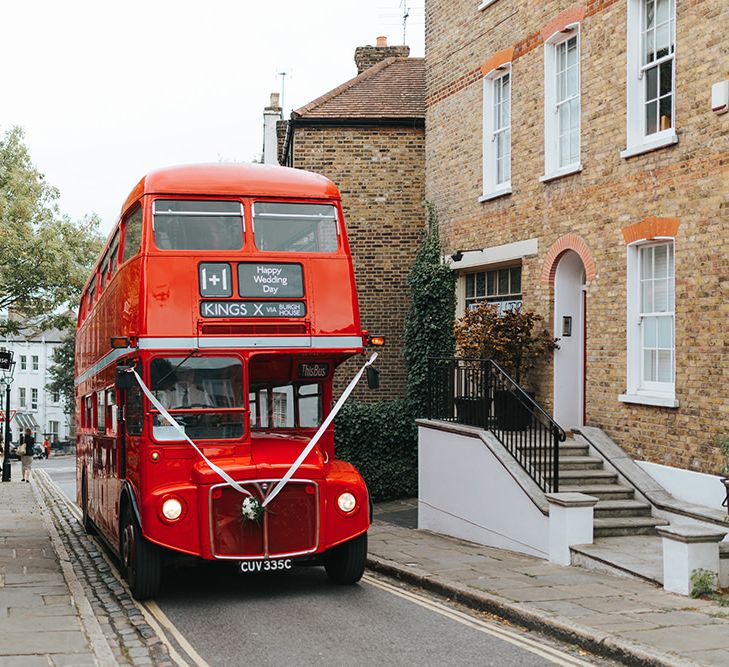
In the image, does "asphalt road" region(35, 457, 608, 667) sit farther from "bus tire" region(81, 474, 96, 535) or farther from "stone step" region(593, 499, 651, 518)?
"bus tire" region(81, 474, 96, 535)

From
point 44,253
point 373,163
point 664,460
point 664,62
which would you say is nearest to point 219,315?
point 664,460

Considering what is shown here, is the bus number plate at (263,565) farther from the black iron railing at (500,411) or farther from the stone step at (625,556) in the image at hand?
the black iron railing at (500,411)

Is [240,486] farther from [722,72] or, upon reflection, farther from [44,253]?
[44,253]

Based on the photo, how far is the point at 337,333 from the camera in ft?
33.9

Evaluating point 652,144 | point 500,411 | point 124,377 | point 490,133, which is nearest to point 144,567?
point 124,377

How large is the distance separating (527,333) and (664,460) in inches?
143

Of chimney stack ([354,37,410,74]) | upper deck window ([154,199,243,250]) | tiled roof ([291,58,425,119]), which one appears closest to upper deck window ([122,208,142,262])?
upper deck window ([154,199,243,250])

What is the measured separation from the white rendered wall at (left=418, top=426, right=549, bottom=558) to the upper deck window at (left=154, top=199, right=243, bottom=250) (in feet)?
17.6

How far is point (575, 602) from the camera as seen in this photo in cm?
909

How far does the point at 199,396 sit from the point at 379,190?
42.2 feet

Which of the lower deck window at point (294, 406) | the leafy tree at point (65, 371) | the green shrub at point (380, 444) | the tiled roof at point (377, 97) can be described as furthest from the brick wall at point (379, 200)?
the leafy tree at point (65, 371)

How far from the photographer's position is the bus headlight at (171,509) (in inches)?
373

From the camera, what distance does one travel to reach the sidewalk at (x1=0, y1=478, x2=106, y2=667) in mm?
7289

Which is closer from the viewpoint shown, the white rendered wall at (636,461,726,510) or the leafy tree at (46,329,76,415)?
the white rendered wall at (636,461,726,510)
